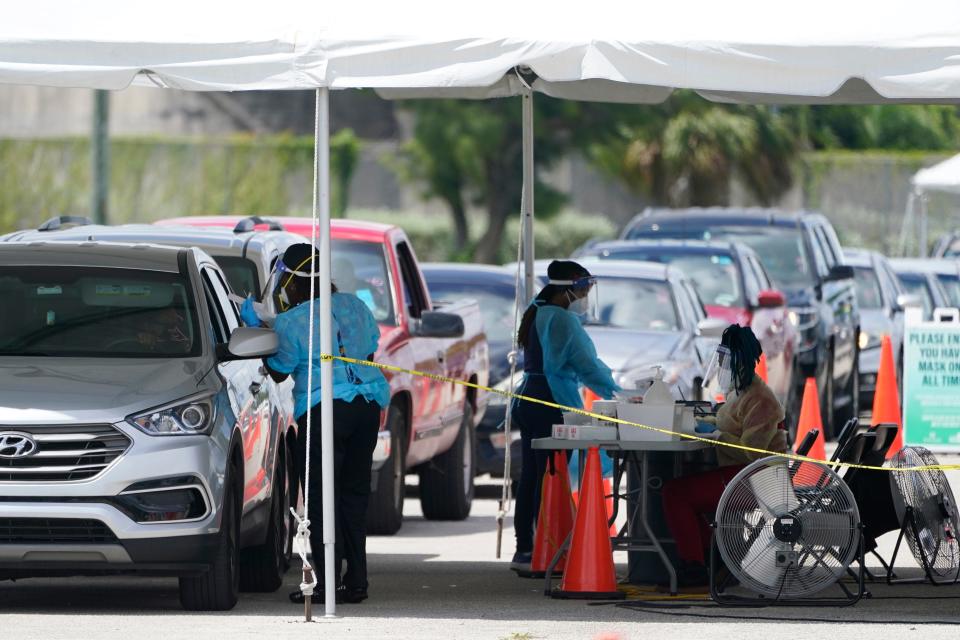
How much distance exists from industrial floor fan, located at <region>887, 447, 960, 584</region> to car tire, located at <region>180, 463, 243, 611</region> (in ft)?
11.2

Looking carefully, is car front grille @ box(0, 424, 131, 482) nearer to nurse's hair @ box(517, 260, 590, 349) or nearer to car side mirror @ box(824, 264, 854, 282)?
nurse's hair @ box(517, 260, 590, 349)

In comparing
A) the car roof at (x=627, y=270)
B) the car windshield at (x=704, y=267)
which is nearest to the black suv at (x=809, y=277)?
the car windshield at (x=704, y=267)

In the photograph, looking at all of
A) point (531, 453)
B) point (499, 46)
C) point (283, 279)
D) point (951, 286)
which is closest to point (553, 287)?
point (531, 453)

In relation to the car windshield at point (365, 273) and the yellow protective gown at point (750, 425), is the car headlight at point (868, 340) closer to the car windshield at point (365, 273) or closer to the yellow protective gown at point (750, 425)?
the car windshield at point (365, 273)

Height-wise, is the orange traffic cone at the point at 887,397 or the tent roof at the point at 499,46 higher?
the tent roof at the point at 499,46

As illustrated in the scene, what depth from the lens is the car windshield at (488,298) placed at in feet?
58.1

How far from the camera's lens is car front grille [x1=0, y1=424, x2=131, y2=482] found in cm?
941

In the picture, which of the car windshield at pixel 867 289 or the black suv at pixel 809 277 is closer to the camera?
the black suv at pixel 809 277

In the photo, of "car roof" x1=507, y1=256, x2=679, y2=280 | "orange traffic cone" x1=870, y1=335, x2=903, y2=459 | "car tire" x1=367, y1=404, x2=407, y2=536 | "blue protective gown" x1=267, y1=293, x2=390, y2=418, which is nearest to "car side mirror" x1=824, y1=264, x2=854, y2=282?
"orange traffic cone" x1=870, y1=335, x2=903, y2=459

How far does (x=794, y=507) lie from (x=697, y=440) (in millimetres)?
614

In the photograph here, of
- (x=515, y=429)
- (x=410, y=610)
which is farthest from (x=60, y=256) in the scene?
(x=515, y=429)

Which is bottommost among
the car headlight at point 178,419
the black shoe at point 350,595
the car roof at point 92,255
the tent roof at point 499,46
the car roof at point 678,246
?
the black shoe at point 350,595

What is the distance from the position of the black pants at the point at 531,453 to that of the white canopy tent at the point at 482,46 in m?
2.48

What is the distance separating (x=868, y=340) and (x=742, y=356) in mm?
13592
